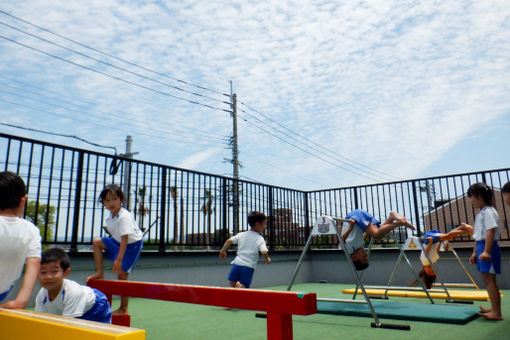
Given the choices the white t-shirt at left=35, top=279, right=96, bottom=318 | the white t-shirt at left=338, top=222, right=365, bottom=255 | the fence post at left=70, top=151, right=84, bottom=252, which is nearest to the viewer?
the white t-shirt at left=35, top=279, right=96, bottom=318

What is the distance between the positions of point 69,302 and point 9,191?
80 cm

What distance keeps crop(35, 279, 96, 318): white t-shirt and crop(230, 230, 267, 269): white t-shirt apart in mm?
3084

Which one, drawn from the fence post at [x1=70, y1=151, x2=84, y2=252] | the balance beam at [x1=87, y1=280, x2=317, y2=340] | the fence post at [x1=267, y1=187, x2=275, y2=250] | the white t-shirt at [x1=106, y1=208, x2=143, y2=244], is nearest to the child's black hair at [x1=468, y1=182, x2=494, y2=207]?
the balance beam at [x1=87, y1=280, x2=317, y2=340]

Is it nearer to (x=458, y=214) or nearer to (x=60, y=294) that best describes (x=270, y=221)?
(x=458, y=214)

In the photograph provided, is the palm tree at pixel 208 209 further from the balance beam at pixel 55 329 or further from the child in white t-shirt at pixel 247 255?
the balance beam at pixel 55 329

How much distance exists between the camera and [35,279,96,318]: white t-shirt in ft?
7.37

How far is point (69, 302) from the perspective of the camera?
2.25 m

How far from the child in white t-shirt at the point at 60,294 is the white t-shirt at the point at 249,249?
3.03 m

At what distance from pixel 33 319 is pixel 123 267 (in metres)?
2.97

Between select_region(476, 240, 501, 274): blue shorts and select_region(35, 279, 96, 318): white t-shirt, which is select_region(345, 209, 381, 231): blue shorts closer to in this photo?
select_region(476, 240, 501, 274): blue shorts

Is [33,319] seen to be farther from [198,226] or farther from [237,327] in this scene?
[198,226]

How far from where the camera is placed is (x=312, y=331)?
3455mm

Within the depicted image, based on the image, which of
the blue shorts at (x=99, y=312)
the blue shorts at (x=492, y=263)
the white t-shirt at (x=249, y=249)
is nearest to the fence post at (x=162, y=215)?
the white t-shirt at (x=249, y=249)

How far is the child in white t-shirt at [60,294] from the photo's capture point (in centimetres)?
226
